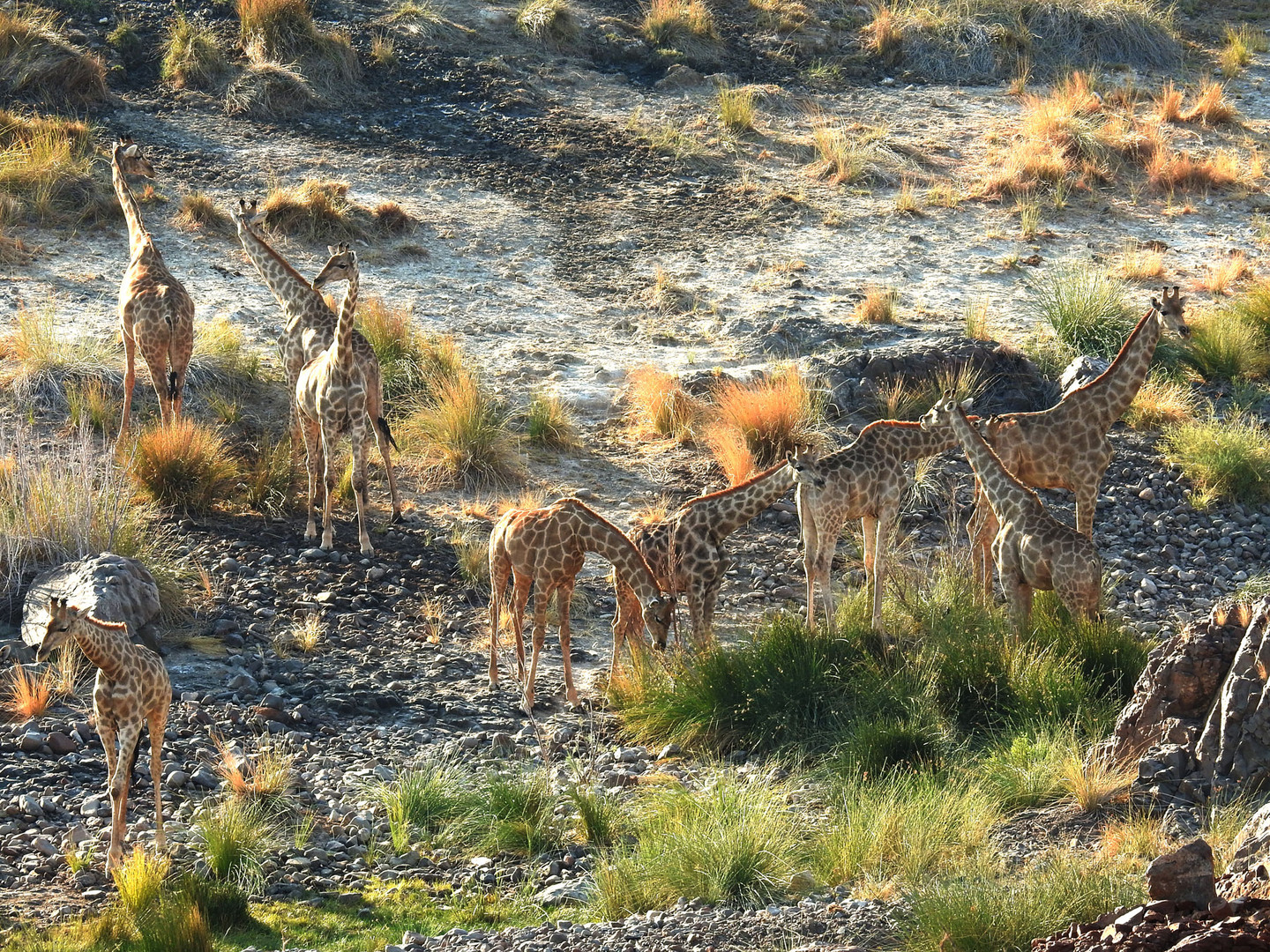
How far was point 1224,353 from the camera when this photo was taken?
57.1ft

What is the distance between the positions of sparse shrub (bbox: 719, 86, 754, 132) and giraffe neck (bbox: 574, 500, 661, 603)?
1254 centimetres

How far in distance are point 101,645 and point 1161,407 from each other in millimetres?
11397

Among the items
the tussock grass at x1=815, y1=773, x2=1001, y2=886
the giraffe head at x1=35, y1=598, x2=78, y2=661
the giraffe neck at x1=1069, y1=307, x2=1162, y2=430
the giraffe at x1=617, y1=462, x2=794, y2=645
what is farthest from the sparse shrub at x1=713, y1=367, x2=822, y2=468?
the giraffe head at x1=35, y1=598, x2=78, y2=661

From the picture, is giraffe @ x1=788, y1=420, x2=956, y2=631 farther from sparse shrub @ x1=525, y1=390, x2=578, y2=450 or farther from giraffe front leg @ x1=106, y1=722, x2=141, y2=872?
giraffe front leg @ x1=106, y1=722, x2=141, y2=872

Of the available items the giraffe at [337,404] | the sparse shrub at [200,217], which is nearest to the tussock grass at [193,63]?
the sparse shrub at [200,217]

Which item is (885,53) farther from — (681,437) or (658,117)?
(681,437)

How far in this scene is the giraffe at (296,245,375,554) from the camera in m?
13.4

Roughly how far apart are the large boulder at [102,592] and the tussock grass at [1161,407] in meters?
9.80

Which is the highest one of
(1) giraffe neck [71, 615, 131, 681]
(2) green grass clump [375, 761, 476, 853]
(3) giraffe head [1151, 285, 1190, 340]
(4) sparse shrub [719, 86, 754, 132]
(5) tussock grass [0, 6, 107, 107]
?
(5) tussock grass [0, 6, 107, 107]

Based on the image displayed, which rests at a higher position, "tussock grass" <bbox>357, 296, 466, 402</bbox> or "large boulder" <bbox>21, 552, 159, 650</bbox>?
"tussock grass" <bbox>357, 296, 466, 402</bbox>

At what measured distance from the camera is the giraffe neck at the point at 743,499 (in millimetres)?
11773

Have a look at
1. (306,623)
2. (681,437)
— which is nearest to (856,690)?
(306,623)

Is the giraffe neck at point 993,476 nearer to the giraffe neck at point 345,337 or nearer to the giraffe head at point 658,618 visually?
the giraffe head at point 658,618

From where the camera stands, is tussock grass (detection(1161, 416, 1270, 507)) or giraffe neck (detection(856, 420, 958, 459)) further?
Answer: tussock grass (detection(1161, 416, 1270, 507))
